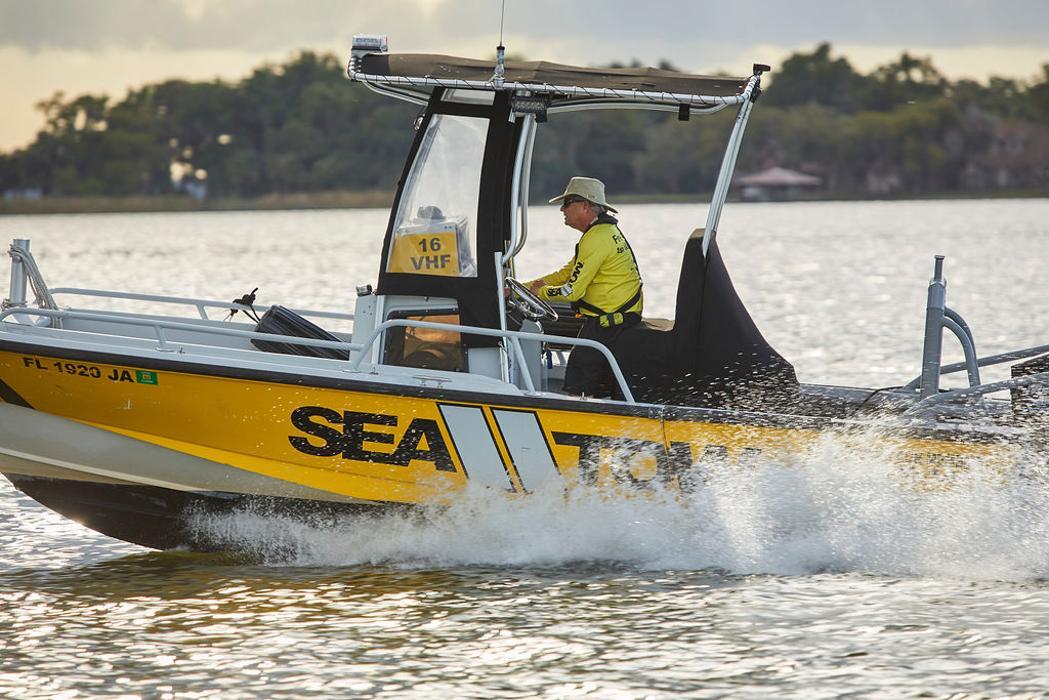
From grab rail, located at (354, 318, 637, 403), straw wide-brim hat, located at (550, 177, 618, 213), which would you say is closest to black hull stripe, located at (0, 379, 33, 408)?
grab rail, located at (354, 318, 637, 403)

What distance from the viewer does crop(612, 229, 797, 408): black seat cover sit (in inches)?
287

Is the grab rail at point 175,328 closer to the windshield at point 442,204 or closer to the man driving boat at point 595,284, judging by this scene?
the windshield at point 442,204

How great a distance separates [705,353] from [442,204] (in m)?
1.48

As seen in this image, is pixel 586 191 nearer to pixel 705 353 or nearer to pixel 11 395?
pixel 705 353

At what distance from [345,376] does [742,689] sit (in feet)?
7.98

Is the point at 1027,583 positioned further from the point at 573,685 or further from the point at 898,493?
the point at 573,685

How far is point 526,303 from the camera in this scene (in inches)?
295

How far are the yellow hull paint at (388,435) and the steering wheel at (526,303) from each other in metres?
0.59

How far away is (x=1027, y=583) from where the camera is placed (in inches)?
282

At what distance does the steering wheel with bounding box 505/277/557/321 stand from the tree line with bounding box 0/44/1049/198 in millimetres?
80168

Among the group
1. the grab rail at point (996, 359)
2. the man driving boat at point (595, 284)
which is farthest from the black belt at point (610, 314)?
the grab rail at point (996, 359)

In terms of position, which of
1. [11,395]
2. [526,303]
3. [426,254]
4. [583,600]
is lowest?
[583,600]

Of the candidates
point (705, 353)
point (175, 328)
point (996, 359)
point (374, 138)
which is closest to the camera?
point (705, 353)

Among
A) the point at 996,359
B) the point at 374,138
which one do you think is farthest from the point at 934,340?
the point at 374,138
